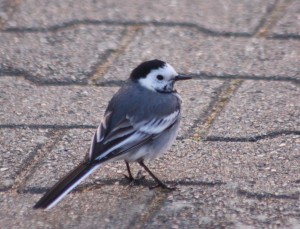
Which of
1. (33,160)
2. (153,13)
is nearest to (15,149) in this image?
(33,160)

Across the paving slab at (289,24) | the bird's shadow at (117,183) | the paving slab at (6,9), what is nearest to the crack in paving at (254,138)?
the bird's shadow at (117,183)

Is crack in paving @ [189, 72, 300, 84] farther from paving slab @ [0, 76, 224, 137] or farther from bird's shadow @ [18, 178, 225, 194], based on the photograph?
bird's shadow @ [18, 178, 225, 194]

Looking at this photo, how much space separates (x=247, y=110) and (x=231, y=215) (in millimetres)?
1222

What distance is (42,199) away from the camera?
3969 millimetres

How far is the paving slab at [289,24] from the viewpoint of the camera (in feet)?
20.1

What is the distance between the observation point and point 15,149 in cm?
477

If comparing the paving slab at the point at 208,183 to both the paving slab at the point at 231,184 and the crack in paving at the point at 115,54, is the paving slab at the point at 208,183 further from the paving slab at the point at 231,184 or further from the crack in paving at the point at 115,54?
the crack in paving at the point at 115,54

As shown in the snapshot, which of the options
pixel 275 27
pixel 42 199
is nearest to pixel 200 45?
pixel 275 27

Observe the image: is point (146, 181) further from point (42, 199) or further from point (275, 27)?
point (275, 27)

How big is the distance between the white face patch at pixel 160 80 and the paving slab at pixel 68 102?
0.28m

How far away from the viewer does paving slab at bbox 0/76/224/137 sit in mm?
5109

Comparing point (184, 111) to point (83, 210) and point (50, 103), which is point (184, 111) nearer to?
point (50, 103)

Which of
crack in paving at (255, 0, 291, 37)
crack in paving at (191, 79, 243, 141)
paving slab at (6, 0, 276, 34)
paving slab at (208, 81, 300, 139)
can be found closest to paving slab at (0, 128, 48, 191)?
crack in paving at (191, 79, 243, 141)

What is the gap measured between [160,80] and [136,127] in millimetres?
475
